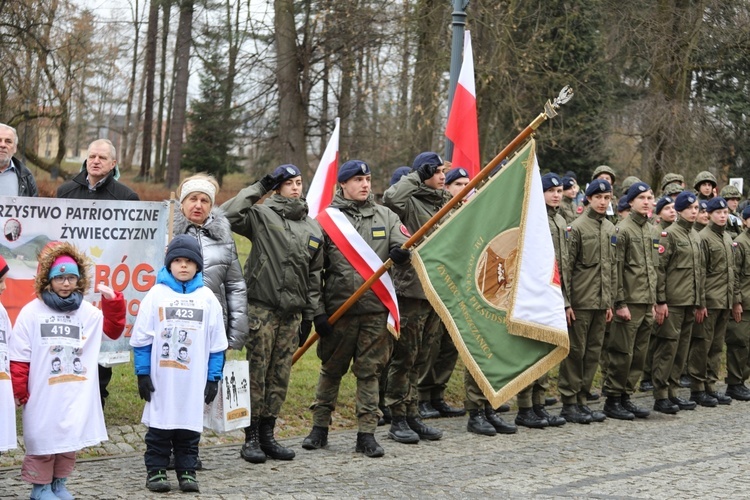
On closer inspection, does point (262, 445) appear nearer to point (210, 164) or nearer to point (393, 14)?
point (393, 14)

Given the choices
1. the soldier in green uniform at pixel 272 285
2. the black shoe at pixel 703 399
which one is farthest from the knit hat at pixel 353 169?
the black shoe at pixel 703 399

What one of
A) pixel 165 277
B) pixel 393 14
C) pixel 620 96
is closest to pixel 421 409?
pixel 165 277

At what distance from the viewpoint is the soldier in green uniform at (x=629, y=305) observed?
10.3 m

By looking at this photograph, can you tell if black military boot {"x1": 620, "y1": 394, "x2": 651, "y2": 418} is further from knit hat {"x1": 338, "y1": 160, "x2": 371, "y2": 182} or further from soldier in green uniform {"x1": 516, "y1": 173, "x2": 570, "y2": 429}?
knit hat {"x1": 338, "y1": 160, "x2": 371, "y2": 182}

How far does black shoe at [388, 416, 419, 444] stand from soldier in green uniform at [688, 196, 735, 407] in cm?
445

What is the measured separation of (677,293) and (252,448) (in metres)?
5.58

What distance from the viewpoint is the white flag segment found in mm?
7820

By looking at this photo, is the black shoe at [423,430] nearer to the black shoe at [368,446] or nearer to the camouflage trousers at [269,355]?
the black shoe at [368,446]

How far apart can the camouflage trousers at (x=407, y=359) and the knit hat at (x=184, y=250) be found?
2.64 meters

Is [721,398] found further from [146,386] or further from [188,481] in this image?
[146,386]

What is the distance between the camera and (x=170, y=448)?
21.6 feet

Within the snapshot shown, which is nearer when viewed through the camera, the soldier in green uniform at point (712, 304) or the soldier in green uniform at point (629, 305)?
the soldier in green uniform at point (629, 305)

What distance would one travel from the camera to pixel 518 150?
8.07 m

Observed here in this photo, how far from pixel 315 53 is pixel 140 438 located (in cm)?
1188
